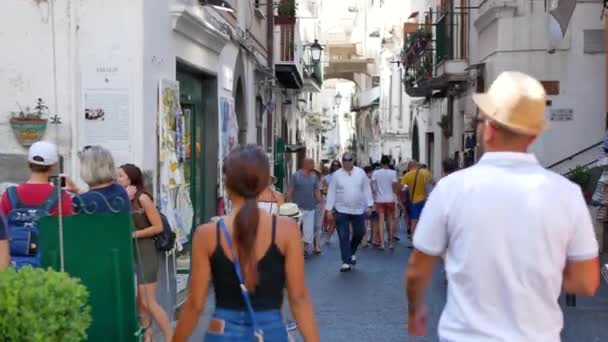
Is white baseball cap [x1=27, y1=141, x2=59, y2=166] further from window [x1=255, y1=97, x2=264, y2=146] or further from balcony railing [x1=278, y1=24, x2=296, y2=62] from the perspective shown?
balcony railing [x1=278, y1=24, x2=296, y2=62]

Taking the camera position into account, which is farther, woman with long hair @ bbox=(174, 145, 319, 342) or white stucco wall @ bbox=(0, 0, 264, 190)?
white stucco wall @ bbox=(0, 0, 264, 190)

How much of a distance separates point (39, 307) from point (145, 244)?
3297 millimetres

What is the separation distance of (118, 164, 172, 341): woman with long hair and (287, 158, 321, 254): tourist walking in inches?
360

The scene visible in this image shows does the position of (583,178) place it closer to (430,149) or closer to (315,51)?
(430,149)

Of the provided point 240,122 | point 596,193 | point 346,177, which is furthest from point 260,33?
point 596,193

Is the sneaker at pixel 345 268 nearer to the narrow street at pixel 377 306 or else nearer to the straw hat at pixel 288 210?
the narrow street at pixel 377 306

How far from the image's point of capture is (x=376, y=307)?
36.6ft

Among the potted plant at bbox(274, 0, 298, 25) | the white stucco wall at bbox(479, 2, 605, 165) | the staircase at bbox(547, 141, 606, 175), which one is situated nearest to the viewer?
the staircase at bbox(547, 141, 606, 175)

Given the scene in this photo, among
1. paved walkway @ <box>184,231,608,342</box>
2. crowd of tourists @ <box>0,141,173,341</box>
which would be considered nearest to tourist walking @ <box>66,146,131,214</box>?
crowd of tourists @ <box>0,141,173,341</box>

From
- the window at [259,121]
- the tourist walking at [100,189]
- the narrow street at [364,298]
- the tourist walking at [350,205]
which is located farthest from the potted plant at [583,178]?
the tourist walking at [100,189]

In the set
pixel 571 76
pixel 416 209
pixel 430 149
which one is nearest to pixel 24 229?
pixel 416 209

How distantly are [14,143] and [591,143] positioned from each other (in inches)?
438

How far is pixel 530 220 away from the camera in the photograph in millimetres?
3711

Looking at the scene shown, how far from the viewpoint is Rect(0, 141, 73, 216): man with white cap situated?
675cm
